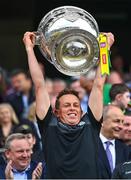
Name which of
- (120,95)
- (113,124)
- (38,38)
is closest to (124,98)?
(120,95)

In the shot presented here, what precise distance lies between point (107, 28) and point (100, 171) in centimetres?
1015

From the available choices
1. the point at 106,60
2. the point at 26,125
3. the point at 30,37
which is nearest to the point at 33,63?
the point at 30,37

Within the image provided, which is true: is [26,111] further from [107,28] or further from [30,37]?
[107,28]

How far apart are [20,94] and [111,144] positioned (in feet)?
11.6

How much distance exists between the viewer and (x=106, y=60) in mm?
7141

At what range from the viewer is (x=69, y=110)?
7.39 m

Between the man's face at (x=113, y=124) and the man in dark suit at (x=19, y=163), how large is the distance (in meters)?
1.07

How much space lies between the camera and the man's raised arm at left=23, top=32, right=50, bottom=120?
740 centimetres

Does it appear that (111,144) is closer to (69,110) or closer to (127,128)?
(127,128)

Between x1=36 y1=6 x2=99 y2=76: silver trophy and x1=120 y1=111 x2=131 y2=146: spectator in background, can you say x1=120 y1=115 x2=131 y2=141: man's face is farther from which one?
x1=36 y1=6 x2=99 y2=76: silver trophy

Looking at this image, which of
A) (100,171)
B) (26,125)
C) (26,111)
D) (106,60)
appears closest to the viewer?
(106,60)

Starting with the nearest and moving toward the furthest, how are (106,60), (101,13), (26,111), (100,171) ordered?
(106,60)
(100,171)
(26,111)
(101,13)

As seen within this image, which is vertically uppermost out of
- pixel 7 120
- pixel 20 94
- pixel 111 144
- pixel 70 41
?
pixel 70 41

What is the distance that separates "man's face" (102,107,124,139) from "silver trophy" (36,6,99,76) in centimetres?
174
